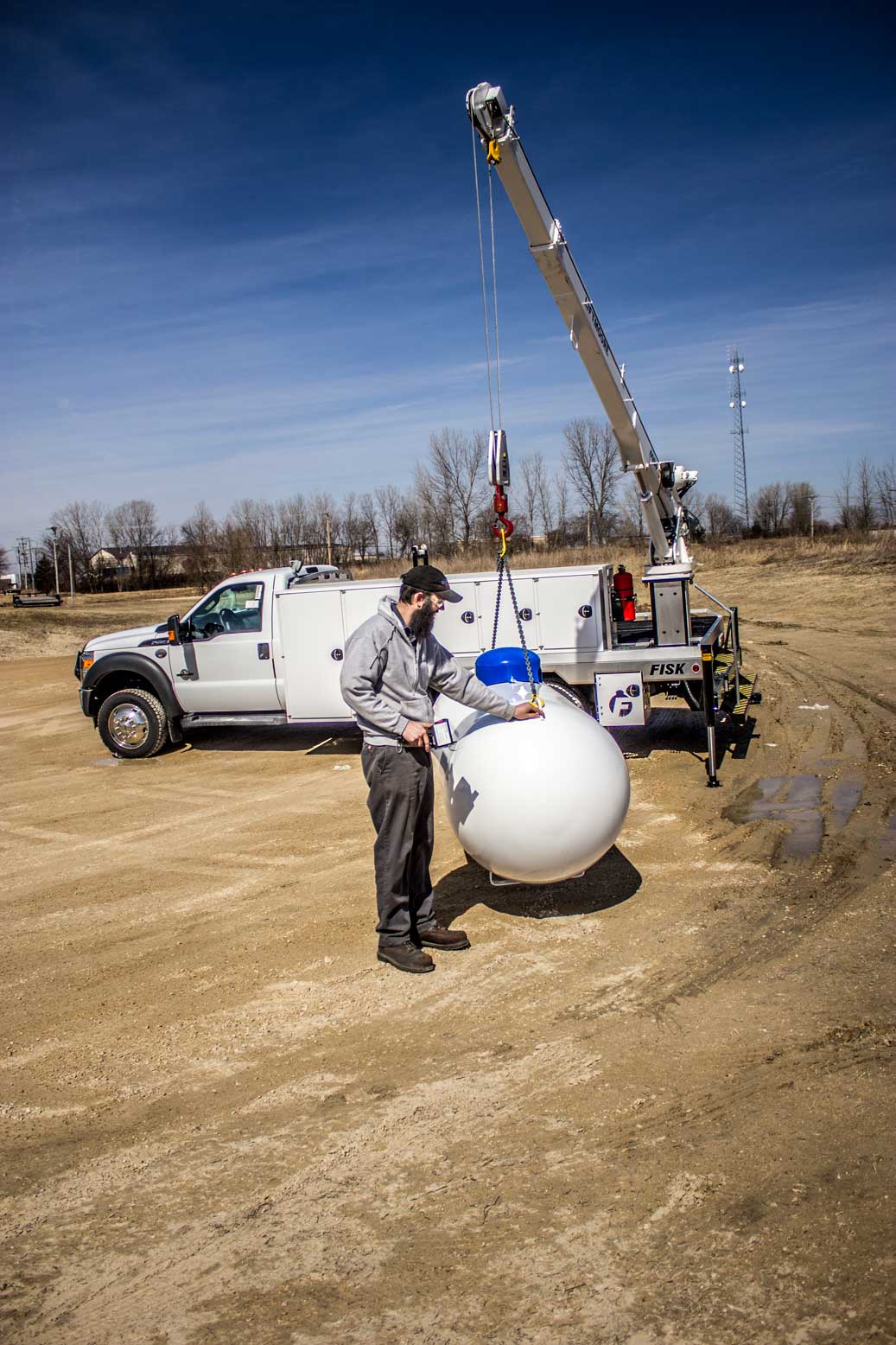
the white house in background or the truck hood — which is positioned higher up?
the white house in background

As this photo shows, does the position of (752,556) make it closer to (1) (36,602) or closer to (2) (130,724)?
(2) (130,724)

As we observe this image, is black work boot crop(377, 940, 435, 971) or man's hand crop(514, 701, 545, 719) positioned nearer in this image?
black work boot crop(377, 940, 435, 971)

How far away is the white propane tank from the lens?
532cm

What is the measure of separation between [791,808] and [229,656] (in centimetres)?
710

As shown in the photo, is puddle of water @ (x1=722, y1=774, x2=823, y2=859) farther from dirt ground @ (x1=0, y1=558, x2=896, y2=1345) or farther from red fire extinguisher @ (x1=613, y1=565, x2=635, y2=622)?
red fire extinguisher @ (x1=613, y1=565, x2=635, y2=622)

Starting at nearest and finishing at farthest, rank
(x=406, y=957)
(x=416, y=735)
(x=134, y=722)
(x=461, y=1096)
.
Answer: (x=461, y=1096)
(x=416, y=735)
(x=406, y=957)
(x=134, y=722)

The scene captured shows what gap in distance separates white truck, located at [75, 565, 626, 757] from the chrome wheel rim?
12mm

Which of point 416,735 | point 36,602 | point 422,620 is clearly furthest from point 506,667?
point 36,602

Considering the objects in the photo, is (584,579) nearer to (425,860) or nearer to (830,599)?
(425,860)

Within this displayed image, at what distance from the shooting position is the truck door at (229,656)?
469 inches

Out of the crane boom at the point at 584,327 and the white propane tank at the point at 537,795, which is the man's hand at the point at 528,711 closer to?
the white propane tank at the point at 537,795

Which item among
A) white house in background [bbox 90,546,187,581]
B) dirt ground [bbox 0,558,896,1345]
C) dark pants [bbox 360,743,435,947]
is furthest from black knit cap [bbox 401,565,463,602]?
white house in background [bbox 90,546,187,581]

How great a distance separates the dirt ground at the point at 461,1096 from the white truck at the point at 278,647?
2.90 metres

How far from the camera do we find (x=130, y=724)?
12.4m
